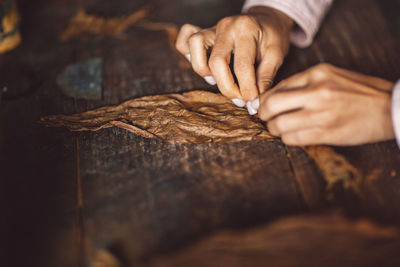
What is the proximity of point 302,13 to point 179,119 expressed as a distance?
0.66 meters

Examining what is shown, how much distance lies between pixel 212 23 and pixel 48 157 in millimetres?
897

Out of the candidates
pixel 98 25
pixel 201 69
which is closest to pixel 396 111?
pixel 201 69

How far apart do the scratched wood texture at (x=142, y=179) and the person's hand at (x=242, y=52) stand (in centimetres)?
13

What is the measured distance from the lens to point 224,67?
2.70 ft

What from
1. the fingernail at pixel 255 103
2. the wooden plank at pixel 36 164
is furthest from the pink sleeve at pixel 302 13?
the wooden plank at pixel 36 164

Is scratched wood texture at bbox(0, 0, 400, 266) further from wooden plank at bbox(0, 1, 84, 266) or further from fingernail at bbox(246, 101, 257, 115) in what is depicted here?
fingernail at bbox(246, 101, 257, 115)

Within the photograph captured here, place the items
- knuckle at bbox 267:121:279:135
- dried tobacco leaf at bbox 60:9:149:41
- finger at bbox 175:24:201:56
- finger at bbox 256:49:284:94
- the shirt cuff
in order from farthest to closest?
dried tobacco leaf at bbox 60:9:149:41, finger at bbox 175:24:201:56, finger at bbox 256:49:284:94, knuckle at bbox 267:121:279:135, the shirt cuff

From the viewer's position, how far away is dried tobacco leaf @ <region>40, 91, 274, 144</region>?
2.68 ft

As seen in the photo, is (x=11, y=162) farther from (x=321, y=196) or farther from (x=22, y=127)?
(x=321, y=196)

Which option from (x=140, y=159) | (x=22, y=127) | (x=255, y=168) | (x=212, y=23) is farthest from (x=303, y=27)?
(x=22, y=127)

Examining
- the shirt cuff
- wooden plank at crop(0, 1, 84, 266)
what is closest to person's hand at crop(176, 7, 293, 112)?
the shirt cuff

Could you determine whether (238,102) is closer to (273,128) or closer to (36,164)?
(273,128)

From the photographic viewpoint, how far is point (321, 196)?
67 cm

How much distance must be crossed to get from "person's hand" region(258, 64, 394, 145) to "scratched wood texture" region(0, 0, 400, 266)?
7cm
